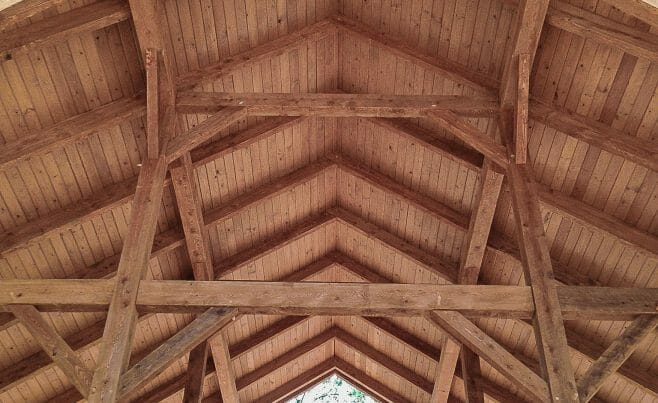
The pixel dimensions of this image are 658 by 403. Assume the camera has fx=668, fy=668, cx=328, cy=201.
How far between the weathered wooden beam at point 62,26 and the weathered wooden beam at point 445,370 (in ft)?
17.1

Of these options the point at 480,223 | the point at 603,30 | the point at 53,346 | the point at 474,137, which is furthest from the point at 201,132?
the point at 603,30

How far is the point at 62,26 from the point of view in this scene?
492 centimetres

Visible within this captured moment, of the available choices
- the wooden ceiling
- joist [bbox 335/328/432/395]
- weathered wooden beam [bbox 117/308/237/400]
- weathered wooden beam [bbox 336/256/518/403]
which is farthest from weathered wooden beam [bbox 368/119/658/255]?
joist [bbox 335/328/432/395]

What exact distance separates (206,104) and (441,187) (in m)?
2.84

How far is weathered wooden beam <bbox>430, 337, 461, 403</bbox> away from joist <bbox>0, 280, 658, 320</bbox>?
Result: 3236mm

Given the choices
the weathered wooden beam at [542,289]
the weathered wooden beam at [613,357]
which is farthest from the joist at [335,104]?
the weathered wooden beam at [613,357]

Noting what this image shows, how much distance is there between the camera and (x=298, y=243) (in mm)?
8594

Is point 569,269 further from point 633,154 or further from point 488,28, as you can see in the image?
point 488,28

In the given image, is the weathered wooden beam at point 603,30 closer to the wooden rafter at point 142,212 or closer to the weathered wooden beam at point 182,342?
the wooden rafter at point 142,212

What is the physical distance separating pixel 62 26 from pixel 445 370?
590cm

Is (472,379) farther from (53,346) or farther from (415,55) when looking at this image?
(53,346)

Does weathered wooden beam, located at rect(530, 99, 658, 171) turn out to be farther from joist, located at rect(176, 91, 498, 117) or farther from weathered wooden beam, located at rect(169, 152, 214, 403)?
weathered wooden beam, located at rect(169, 152, 214, 403)

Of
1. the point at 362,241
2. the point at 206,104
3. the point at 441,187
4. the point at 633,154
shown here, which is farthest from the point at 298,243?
the point at 633,154

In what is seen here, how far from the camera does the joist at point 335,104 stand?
6109 millimetres
